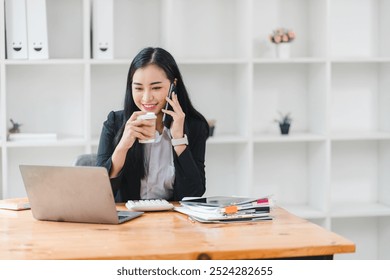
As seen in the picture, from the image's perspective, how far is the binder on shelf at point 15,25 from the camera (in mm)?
3521

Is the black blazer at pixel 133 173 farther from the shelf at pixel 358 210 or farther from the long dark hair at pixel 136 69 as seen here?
the shelf at pixel 358 210

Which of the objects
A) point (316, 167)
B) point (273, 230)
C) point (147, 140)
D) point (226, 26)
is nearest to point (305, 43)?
point (226, 26)

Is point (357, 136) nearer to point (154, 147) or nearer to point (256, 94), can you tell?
point (256, 94)

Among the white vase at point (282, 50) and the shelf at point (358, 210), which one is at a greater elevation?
the white vase at point (282, 50)

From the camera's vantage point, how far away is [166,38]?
3.71 meters

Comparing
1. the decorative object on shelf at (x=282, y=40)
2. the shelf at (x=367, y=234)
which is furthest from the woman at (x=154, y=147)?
the shelf at (x=367, y=234)

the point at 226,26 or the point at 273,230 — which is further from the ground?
the point at 226,26

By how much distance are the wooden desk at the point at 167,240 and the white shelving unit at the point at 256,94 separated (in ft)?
5.22

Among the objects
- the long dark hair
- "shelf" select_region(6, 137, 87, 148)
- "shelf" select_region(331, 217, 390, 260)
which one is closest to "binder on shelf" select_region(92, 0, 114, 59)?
"shelf" select_region(6, 137, 87, 148)

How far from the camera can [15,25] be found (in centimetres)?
353

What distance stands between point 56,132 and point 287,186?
4.69ft

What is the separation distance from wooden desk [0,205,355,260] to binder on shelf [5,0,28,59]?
1.55m

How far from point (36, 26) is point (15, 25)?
0.11 metres
